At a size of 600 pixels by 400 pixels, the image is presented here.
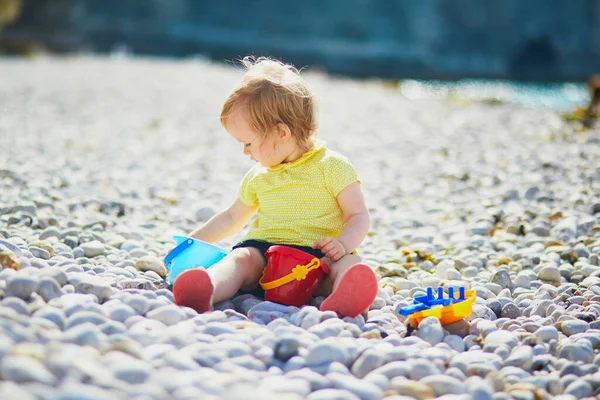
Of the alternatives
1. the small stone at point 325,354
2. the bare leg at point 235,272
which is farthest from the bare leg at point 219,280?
the small stone at point 325,354

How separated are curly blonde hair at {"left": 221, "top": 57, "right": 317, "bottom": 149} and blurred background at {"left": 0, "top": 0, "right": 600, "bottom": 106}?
31.9 m

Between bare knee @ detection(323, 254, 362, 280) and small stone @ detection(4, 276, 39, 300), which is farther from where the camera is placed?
bare knee @ detection(323, 254, 362, 280)

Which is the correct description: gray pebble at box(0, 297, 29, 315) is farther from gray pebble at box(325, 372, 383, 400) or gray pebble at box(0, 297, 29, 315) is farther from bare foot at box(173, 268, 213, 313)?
gray pebble at box(325, 372, 383, 400)

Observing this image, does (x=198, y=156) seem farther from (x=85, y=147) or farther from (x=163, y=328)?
(x=163, y=328)

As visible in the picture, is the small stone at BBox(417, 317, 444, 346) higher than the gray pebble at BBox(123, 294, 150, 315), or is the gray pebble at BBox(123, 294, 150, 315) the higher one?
the gray pebble at BBox(123, 294, 150, 315)

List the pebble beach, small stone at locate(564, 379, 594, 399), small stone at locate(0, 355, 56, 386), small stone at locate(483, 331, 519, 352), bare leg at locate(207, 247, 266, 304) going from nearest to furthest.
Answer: small stone at locate(0, 355, 56, 386) < the pebble beach < small stone at locate(564, 379, 594, 399) < small stone at locate(483, 331, 519, 352) < bare leg at locate(207, 247, 266, 304)

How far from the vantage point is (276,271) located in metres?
2.25

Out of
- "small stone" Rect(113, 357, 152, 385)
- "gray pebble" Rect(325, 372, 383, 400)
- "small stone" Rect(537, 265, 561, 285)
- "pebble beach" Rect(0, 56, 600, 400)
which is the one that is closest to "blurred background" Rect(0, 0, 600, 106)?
"pebble beach" Rect(0, 56, 600, 400)

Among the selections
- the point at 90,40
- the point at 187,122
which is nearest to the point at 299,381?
the point at 187,122

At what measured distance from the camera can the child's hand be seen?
7.18ft

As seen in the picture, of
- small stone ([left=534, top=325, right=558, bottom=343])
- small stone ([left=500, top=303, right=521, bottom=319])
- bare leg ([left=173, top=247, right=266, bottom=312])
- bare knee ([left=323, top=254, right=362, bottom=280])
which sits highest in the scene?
bare knee ([left=323, top=254, right=362, bottom=280])

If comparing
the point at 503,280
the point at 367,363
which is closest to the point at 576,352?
the point at 367,363

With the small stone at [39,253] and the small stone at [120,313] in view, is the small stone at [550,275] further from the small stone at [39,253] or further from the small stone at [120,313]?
the small stone at [39,253]

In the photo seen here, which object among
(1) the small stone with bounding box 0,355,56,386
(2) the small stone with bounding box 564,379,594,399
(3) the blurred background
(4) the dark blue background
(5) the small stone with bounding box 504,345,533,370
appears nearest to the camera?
(1) the small stone with bounding box 0,355,56,386
